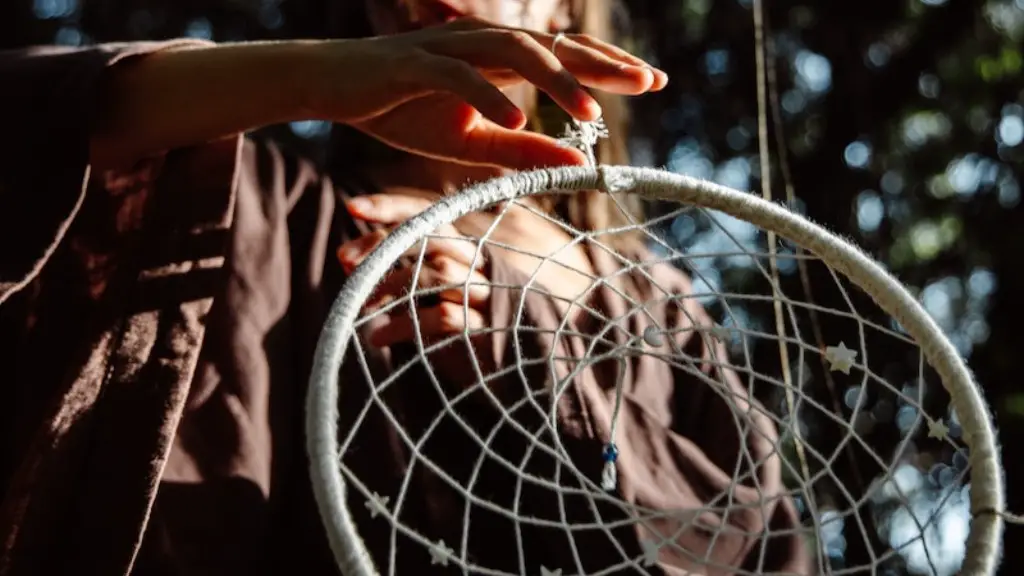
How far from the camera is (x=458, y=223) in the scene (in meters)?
0.70

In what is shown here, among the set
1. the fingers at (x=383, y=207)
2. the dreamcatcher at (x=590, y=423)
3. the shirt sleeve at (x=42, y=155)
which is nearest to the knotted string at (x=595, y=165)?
the dreamcatcher at (x=590, y=423)

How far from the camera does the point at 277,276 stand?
590 millimetres

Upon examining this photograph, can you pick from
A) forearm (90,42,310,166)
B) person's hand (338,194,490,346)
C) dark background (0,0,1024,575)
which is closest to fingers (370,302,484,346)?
person's hand (338,194,490,346)

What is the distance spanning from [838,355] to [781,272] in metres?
0.81

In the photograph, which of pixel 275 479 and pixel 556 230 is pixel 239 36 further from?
pixel 275 479

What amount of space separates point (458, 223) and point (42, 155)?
0.87ft

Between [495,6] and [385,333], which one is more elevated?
[495,6]

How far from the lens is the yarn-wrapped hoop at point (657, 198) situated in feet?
1.24

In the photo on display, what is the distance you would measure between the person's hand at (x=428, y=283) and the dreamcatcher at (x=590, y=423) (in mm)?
10

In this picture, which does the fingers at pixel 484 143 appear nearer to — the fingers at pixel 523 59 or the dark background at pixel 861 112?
the fingers at pixel 523 59

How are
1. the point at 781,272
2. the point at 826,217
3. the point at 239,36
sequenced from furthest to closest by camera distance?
the point at 239,36
the point at 826,217
the point at 781,272

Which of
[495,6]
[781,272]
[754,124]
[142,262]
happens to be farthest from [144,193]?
[754,124]

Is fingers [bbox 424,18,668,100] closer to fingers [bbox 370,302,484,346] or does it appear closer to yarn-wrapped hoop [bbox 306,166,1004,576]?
yarn-wrapped hoop [bbox 306,166,1004,576]

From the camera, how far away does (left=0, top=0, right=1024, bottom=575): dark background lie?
1427 mm
